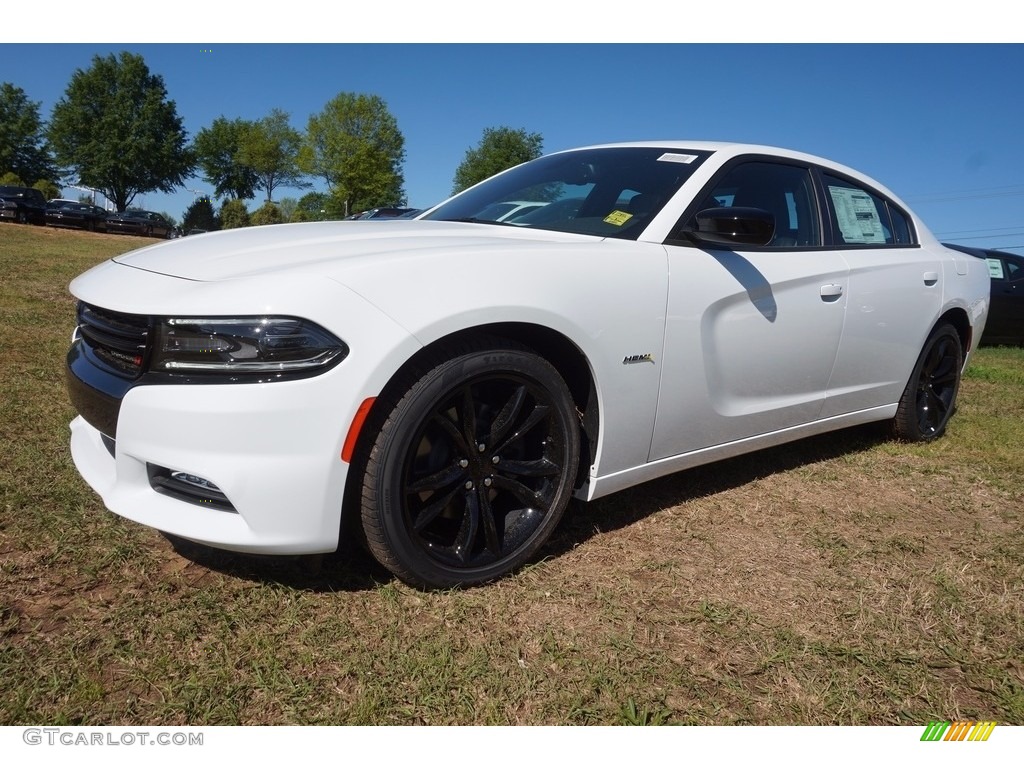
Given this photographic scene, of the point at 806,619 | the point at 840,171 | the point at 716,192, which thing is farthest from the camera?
the point at 840,171

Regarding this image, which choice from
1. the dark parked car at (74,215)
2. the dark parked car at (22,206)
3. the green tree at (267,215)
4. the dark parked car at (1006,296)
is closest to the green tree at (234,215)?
the green tree at (267,215)

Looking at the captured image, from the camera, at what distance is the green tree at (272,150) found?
61.6 meters

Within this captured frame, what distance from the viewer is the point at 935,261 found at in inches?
165

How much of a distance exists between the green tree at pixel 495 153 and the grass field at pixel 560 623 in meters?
55.7

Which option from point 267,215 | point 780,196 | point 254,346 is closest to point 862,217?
point 780,196

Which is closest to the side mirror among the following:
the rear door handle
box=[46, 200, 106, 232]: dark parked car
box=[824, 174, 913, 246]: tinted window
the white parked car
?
the white parked car

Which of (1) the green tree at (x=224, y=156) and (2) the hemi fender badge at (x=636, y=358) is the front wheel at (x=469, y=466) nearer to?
(2) the hemi fender badge at (x=636, y=358)

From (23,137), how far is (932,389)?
65.7 meters

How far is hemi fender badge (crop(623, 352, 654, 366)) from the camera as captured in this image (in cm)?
258

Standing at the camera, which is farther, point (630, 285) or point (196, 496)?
point (630, 285)

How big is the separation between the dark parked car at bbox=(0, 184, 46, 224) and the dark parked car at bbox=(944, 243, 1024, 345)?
28.7m
